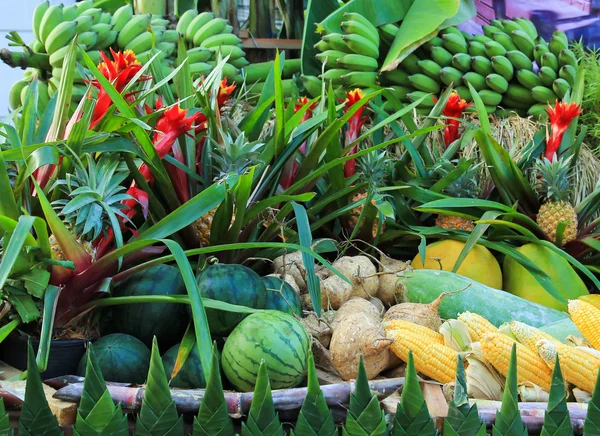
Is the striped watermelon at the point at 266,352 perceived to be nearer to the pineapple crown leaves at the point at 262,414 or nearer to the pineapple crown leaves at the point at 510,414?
the pineapple crown leaves at the point at 262,414

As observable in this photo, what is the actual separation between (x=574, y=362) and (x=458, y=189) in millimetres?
871

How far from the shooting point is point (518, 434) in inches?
33.5

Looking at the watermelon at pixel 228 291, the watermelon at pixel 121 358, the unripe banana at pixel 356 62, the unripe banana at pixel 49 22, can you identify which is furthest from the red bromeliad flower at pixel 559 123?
the unripe banana at pixel 49 22

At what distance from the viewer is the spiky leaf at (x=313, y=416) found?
2.78ft

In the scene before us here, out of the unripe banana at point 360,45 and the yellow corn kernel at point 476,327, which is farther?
the unripe banana at point 360,45

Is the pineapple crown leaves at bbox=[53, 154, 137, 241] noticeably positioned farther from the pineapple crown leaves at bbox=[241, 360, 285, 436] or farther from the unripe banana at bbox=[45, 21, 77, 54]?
the unripe banana at bbox=[45, 21, 77, 54]

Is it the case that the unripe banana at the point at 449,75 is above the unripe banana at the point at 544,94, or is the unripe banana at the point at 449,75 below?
above

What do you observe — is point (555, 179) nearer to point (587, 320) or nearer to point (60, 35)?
point (587, 320)

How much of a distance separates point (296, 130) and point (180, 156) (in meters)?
0.28

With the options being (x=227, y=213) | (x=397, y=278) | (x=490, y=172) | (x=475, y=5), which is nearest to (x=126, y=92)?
(x=227, y=213)

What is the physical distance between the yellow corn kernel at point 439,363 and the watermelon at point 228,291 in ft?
1.06

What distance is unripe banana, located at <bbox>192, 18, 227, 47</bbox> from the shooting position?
2.69 m

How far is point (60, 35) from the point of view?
7.53 feet

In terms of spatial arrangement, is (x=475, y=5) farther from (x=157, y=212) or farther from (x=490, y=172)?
(x=157, y=212)
